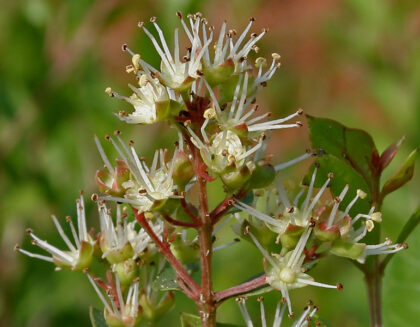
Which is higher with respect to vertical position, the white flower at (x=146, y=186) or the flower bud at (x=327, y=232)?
the white flower at (x=146, y=186)

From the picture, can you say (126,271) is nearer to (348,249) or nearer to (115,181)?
(115,181)

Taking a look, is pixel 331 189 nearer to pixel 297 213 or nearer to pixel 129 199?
pixel 297 213

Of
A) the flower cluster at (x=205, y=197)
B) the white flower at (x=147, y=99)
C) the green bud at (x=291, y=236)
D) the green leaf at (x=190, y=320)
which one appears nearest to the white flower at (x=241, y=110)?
the flower cluster at (x=205, y=197)

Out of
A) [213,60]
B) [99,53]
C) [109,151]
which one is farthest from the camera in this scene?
[99,53]

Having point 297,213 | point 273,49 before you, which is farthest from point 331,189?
point 273,49

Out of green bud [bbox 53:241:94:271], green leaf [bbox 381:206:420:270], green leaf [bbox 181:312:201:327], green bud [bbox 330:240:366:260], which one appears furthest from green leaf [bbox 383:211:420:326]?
green bud [bbox 53:241:94:271]

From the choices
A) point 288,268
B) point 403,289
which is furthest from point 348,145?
point 403,289

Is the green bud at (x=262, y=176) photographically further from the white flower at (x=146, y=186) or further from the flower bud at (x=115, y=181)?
the flower bud at (x=115, y=181)
